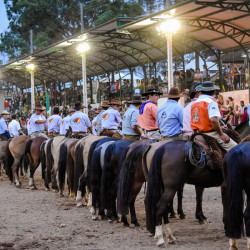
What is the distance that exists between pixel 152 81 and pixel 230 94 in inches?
207

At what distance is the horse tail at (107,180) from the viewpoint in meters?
8.61

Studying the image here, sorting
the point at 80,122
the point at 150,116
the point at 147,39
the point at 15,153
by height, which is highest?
the point at 147,39

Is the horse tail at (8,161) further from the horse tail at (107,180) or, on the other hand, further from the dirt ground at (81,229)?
the horse tail at (107,180)

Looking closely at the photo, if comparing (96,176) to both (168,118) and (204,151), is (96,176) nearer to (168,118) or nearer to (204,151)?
(168,118)

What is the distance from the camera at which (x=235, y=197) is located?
5633mm

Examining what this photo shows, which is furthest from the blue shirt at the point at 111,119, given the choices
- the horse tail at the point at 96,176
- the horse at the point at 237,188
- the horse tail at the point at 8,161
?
the horse at the point at 237,188

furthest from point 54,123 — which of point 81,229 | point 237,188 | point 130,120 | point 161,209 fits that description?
point 237,188

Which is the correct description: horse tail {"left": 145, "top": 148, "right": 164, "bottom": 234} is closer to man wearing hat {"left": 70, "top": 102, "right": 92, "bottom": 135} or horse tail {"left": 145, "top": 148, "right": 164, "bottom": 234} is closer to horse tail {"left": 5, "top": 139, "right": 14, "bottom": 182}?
man wearing hat {"left": 70, "top": 102, "right": 92, "bottom": 135}

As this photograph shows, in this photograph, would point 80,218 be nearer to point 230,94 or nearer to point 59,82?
point 230,94

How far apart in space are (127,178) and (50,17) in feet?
155

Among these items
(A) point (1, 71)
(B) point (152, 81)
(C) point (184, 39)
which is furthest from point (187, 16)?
(A) point (1, 71)

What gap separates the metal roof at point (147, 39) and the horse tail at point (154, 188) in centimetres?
919

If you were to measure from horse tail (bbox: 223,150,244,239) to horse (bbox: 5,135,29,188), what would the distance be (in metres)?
10.1

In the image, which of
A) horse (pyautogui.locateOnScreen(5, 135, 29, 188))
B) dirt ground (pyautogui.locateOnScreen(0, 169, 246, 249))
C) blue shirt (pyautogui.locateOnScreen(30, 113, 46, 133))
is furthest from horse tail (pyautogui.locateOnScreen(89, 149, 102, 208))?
blue shirt (pyautogui.locateOnScreen(30, 113, 46, 133))
